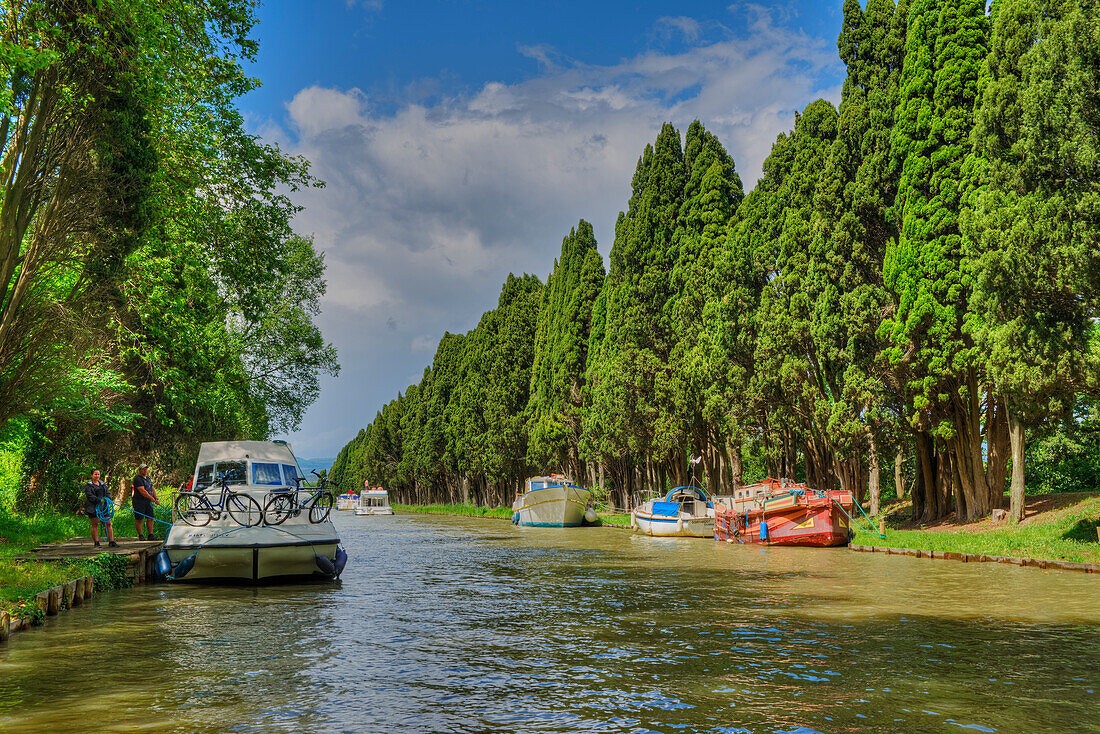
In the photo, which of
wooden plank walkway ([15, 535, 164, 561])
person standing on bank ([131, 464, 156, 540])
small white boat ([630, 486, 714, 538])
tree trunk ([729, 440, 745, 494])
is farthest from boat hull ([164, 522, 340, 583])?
tree trunk ([729, 440, 745, 494])

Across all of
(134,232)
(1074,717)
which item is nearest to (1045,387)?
(1074,717)

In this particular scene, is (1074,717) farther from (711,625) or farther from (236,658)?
(236,658)

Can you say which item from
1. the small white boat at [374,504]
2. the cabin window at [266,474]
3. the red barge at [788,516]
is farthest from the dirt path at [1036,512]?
the small white boat at [374,504]

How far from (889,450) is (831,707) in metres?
22.5

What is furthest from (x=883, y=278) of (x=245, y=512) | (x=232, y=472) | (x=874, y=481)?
(x=245, y=512)

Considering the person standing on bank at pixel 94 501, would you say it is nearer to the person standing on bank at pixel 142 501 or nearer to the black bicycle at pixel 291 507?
the person standing on bank at pixel 142 501

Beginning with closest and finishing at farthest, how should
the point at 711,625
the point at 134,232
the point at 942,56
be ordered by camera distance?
the point at 711,625 → the point at 134,232 → the point at 942,56

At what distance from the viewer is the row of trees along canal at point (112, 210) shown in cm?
1335

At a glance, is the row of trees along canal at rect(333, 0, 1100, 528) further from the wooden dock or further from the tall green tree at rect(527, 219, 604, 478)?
the wooden dock

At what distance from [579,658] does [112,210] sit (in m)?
11.1

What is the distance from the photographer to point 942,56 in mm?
26562

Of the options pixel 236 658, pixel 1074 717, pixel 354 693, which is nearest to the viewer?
pixel 1074 717

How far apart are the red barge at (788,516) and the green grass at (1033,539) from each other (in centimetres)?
116

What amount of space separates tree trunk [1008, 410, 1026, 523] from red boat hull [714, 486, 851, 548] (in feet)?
16.0
